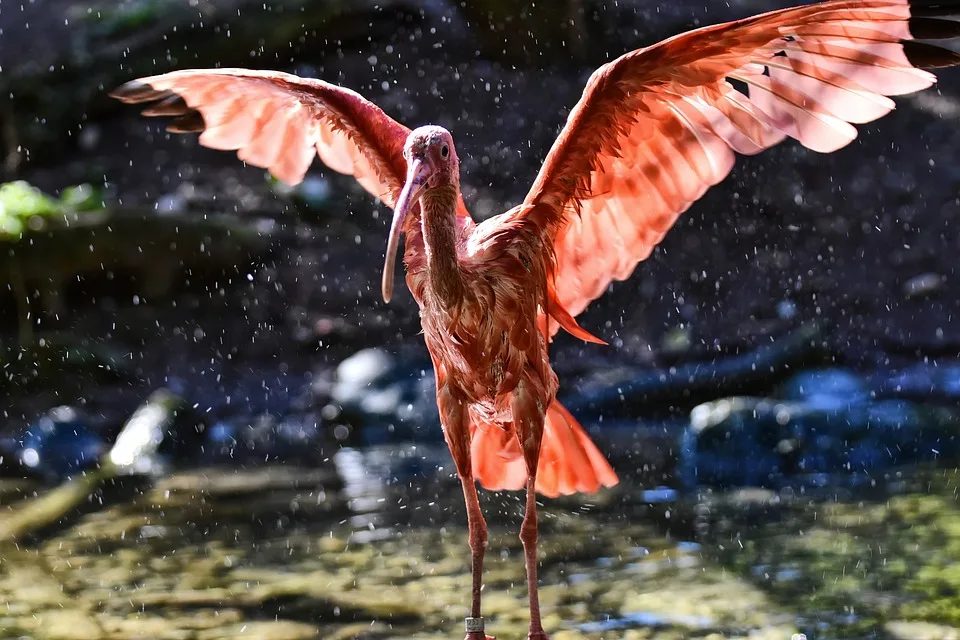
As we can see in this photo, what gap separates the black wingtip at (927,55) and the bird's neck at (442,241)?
5.28 feet

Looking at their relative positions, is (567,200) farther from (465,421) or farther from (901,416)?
(901,416)

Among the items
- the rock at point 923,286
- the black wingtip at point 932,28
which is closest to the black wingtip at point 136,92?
the black wingtip at point 932,28

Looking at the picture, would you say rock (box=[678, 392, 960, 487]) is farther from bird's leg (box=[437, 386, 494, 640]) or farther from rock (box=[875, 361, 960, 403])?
bird's leg (box=[437, 386, 494, 640])

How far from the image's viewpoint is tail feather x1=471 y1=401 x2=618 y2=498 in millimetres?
4809

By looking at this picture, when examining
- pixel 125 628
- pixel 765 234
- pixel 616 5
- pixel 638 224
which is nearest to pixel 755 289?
pixel 765 234

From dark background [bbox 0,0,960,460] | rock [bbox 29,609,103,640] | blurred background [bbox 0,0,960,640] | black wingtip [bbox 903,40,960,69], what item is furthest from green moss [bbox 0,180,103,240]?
black wingtip [bbox 903,40,960,69]

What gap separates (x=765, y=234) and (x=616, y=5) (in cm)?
337

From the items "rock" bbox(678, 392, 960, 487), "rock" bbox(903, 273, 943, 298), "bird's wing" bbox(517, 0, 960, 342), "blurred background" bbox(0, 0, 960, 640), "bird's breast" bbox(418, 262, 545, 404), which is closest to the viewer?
"bird's wing" bbox(517, 0, 960, 342)

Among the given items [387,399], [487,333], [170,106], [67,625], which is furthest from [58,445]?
[487,333]

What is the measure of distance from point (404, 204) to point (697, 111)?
4.10 ft

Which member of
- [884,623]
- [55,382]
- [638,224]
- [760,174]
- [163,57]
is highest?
[163,57]

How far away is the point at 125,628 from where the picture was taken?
4.71 m

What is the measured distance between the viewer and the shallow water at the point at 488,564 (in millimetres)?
4668

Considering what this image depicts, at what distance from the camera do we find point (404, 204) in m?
3.97
